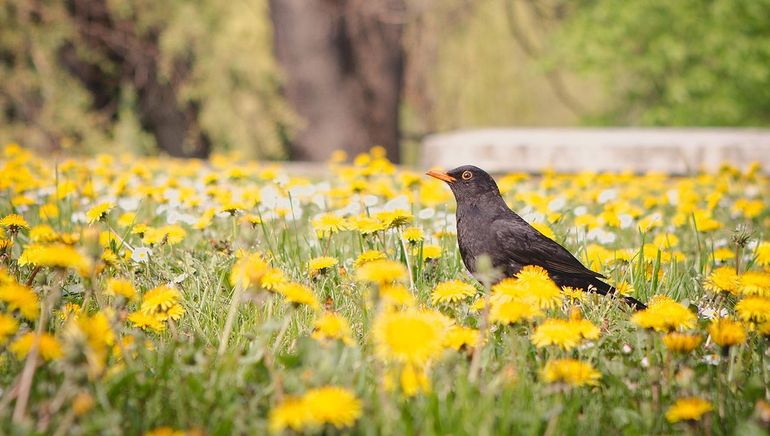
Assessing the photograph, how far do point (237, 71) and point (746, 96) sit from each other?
1034 centimetres

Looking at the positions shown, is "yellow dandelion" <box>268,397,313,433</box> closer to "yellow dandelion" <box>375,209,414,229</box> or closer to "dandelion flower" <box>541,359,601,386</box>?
"dandelion flower" <box>541,359,601,386</box>

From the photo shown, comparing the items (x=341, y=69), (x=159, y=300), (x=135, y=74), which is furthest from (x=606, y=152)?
(x=135, y=74)

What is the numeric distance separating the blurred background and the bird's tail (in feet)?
23.2

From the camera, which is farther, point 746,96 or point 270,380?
point 746,96

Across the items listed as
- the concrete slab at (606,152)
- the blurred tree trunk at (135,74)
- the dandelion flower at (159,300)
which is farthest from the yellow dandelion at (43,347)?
the blurred tree trunk at (135,74)

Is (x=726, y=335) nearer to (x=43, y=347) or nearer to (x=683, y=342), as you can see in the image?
(x=683, y=342)

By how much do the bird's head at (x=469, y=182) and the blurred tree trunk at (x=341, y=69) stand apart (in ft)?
25.8

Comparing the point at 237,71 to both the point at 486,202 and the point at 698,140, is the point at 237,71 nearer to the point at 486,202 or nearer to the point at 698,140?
the point at 698,140

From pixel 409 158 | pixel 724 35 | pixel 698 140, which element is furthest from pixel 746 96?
pixel 698 140

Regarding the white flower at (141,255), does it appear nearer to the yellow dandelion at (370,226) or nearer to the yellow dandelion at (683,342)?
the yellow dandelion at (370,226)

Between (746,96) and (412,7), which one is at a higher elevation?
(412,7)

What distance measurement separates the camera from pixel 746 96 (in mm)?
15422

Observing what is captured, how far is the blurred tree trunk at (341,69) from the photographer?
10.5 m

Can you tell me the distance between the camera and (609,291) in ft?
8.39
